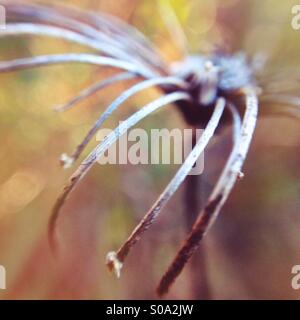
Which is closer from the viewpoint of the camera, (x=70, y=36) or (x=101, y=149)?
(x=101, y=149)

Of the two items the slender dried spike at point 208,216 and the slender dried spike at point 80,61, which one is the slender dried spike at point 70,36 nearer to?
the slender dried spike at point 80,61

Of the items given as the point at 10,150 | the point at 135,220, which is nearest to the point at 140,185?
the point at 135,220

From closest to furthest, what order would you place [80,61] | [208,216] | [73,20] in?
1. [208,216]
2. [80,61]
3. [73,20]

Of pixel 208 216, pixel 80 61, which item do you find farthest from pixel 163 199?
pixel 80 61

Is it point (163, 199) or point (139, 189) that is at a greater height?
point (139, 189)

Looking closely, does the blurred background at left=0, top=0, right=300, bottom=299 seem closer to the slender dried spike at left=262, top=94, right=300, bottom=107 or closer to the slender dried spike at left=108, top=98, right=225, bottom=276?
the slender dried spike at left=262, top=94, right=300, bottom=107

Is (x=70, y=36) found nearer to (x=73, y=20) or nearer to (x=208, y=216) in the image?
(x=73, y=20)

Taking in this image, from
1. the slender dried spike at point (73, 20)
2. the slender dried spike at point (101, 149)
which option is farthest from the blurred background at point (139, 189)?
the slender dried spike at point (101, 149)

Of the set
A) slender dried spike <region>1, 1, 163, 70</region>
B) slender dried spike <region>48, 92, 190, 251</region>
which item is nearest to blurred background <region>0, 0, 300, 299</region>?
slender dried spike <region>1, 1, 163, 70</region>

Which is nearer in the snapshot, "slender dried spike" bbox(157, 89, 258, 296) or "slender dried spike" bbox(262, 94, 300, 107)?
"slender dried spike" bbox(157, 89, 258, 296)
